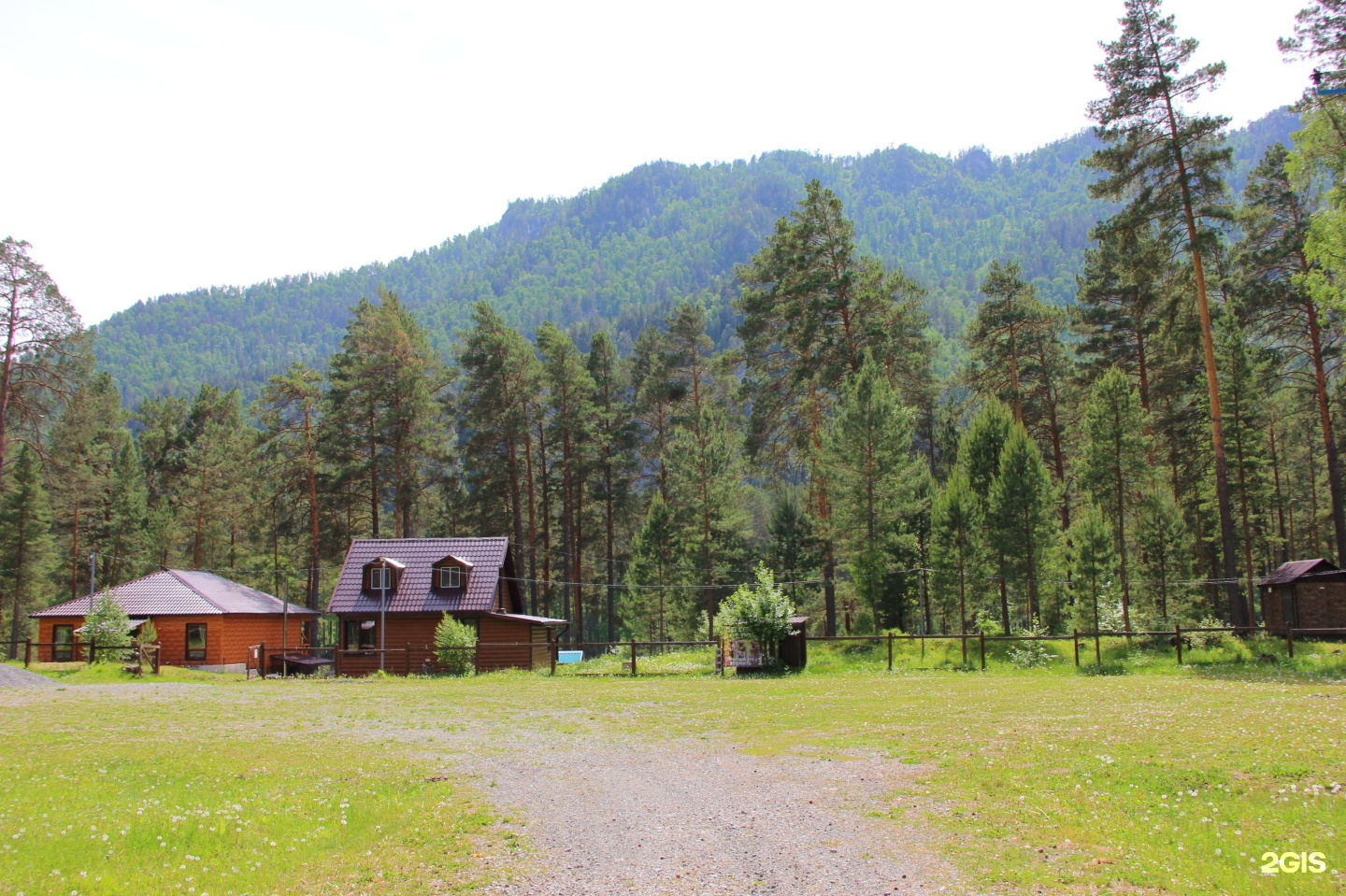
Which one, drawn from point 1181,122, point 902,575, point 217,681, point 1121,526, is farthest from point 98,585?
point 1181,122

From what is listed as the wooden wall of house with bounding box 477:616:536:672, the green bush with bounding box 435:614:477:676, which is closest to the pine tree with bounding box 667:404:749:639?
the wooden wall of house with bounding box 477:616:536:672

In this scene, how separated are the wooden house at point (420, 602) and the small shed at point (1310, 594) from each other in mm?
28946

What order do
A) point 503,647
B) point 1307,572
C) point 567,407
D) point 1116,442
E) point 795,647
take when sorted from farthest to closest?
point 567,407 < point 1116,442 < point 503,647 < point 1307,572 < point 795,647

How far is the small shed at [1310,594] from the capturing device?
100.0ft

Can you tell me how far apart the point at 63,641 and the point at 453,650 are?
21.1 meters

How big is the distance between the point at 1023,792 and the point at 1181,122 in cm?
2635

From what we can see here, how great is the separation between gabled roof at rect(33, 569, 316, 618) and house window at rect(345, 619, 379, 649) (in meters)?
6.81

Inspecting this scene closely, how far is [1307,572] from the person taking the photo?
31250 millimetres

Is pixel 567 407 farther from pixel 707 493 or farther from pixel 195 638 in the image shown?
pixel 195 638

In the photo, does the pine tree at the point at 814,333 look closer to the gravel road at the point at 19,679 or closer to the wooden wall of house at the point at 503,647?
the wooden wall of house at the point at 503,647

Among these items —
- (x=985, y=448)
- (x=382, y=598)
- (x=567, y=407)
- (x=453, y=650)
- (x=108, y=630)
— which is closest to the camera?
(x=453, y=650)

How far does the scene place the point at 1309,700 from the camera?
50.0ft

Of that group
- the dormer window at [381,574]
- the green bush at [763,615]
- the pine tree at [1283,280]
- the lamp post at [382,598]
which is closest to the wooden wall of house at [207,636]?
the dormer window at [381,574]

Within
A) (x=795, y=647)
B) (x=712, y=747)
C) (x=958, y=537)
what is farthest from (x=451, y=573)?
(x=712, y=747)
